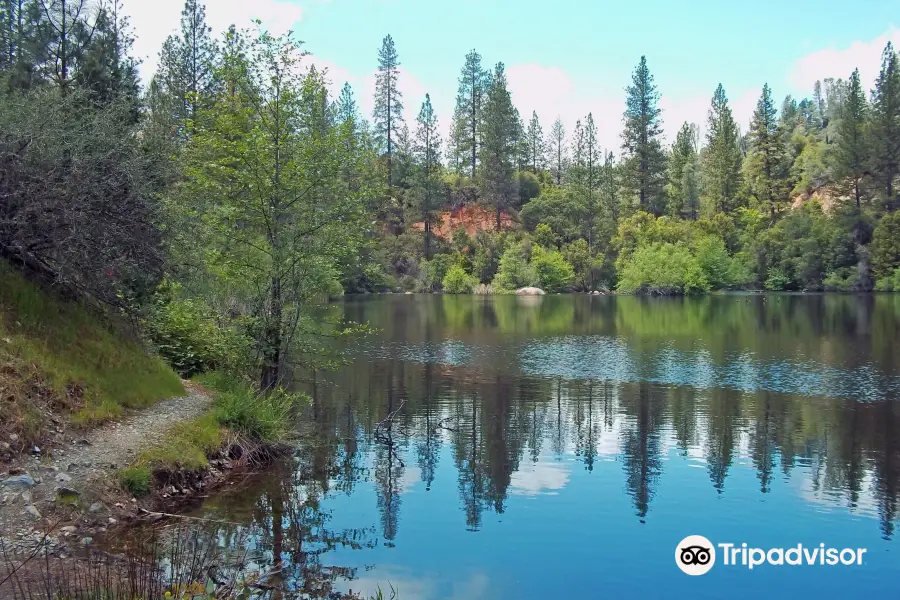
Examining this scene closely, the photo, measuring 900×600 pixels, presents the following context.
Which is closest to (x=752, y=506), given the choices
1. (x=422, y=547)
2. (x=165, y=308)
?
(x=422, y=547)

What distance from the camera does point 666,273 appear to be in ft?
277

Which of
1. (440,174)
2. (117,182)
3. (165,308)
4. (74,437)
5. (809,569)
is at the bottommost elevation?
(809,569)

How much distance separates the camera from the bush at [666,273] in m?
84.6

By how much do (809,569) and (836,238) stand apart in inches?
3206

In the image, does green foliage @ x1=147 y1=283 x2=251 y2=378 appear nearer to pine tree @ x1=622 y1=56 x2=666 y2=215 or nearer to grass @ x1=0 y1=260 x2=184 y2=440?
grass @ x1=0 y1=260 x2=184 y2=440

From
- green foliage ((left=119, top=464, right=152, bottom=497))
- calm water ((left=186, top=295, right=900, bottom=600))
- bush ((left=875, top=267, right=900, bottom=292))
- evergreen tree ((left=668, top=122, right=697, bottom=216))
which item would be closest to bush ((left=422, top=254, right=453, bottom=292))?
evergreen tree ((left=668, top=122, right=697, bottom=216))

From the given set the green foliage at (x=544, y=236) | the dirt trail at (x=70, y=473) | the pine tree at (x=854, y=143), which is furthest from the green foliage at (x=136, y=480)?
the pine tree at (x=854, y=143)

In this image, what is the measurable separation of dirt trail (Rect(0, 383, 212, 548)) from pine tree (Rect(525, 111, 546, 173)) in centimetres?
11327

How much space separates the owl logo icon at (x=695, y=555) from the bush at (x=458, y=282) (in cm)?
8223

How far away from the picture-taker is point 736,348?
33.0 m

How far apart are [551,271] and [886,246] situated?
37968mm

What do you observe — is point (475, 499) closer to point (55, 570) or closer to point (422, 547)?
point (422, 547)

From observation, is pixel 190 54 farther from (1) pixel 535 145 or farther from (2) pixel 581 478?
(1) pixel 535 145

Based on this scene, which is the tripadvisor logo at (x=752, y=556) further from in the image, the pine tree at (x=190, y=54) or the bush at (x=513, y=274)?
the bush at (x=513, y=274)
